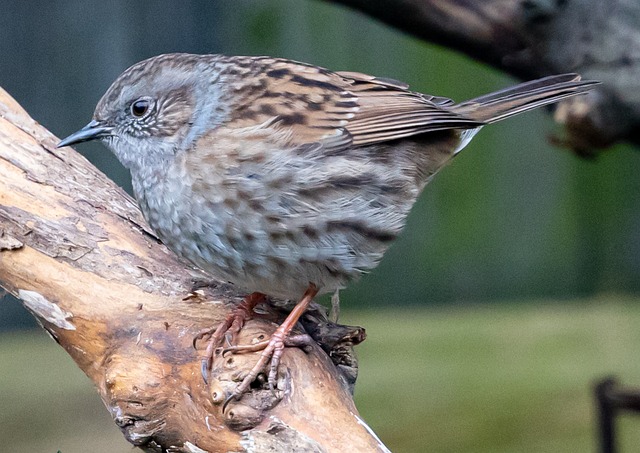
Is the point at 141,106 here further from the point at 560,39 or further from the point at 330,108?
the point at 560,39

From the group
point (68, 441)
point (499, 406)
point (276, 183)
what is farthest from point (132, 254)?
point (499, 406)

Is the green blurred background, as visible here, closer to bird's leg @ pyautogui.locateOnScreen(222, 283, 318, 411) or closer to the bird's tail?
the bird's tail

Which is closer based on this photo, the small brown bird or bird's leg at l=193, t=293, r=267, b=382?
bird's leg at l=193, t=293, r=267, b=382

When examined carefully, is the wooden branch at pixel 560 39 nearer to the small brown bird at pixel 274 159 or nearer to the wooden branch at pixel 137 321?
the small brown bird at pixel 274 159

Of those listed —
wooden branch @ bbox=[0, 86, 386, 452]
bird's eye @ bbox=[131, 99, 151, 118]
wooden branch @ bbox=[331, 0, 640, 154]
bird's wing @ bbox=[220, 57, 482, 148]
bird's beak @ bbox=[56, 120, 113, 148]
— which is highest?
wooden branch @ bbox=[331, 0, 640, 154]

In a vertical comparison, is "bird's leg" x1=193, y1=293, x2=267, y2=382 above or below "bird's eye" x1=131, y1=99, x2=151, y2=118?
below

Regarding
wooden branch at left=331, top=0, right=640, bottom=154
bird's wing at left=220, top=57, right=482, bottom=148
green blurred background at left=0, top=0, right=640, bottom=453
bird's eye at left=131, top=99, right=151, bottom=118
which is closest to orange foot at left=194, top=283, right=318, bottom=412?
bird's wing at left=220, top=57, right=482, bottom=148

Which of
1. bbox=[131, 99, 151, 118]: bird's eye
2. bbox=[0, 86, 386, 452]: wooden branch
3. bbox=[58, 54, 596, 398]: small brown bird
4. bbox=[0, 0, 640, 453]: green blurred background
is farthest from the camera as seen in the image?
bbox=[0, 0, 640, 453]: green blurred background

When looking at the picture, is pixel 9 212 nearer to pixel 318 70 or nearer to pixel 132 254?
pixel 132 254
